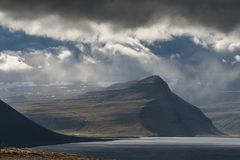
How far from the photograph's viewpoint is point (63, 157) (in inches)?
2847

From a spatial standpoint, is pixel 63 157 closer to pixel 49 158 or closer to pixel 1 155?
pixel 49 158

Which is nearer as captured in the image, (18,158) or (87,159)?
(18,158)

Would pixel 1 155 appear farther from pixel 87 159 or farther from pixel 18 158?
pixel 87 159

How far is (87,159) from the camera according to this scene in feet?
243

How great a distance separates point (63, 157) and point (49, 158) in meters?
4.13

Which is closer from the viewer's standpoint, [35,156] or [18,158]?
[18,158]

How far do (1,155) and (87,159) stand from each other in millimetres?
12672

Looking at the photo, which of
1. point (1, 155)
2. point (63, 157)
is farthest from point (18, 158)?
point (63, 157)

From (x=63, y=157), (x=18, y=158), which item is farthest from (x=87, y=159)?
(x=18, y=158)

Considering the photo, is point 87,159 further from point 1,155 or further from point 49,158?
point 1,155

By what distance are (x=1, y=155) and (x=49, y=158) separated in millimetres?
5952

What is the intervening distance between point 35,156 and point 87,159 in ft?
25.8

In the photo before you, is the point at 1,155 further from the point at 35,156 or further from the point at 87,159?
the point at 87,159

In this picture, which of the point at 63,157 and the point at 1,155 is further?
the point at 63,157
